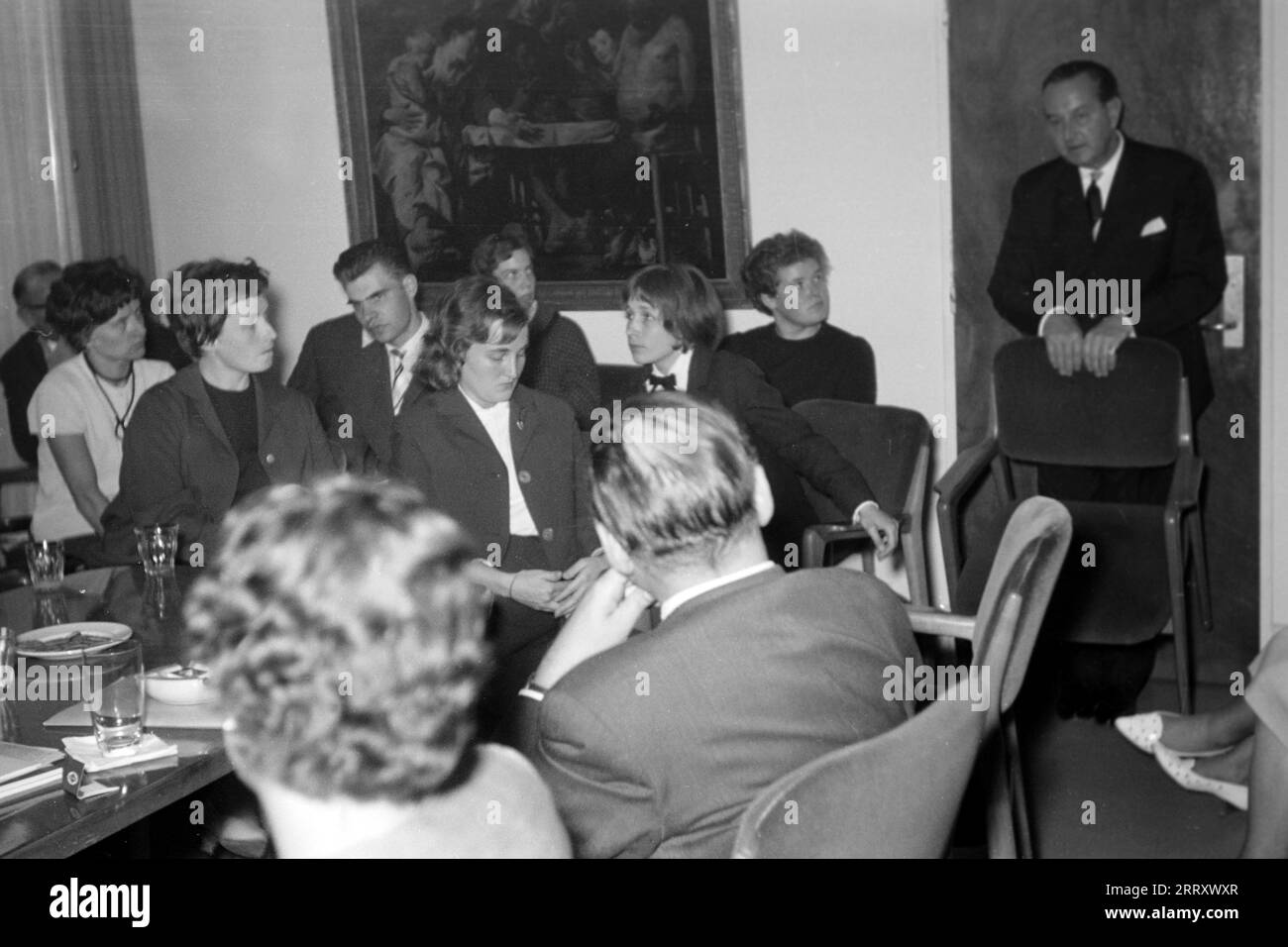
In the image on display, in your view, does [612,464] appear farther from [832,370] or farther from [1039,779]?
[832,370]

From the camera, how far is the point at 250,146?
494 cm

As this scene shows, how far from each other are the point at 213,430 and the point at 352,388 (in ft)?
3.47

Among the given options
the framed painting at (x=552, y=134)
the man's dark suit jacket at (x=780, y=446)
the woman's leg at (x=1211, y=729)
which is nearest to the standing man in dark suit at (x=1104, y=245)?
the man's dark suit jacket at (x=780, y=446)

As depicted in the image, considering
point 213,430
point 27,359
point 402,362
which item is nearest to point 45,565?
point 213,430

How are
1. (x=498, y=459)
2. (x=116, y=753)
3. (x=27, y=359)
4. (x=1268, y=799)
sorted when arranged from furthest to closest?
(x=27, y=359) → (x=498, y=459) → (x=1268, y=799) → (x=116, y=753)

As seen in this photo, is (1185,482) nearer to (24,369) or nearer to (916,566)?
(916,566)

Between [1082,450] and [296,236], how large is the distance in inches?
115

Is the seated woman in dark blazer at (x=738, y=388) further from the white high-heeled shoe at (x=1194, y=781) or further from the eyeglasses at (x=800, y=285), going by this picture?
the white high-heeled shoe at (x=1194, y=781)

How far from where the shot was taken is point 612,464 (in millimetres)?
1653

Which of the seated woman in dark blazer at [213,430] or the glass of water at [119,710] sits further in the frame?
the seated woman in dark blazer at [213,430]

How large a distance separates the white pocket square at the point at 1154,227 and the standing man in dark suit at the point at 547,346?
63.2 inches

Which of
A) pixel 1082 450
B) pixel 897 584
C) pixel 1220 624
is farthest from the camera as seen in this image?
pixel 897 584

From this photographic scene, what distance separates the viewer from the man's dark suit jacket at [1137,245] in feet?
11.8
